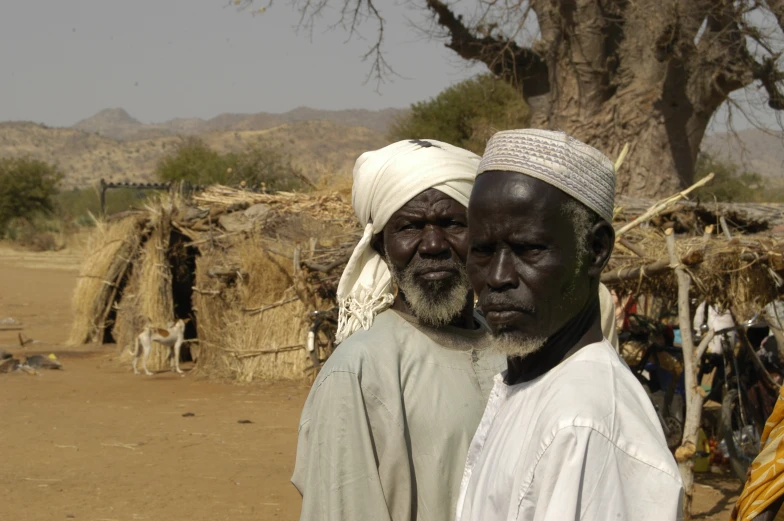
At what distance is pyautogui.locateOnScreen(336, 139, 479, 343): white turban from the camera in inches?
95.1

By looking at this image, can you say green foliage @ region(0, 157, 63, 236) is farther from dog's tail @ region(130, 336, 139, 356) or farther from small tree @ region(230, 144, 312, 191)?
dog's tail @ region(130, 336, 139, 356)

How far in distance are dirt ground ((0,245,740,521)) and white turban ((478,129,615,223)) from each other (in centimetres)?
529

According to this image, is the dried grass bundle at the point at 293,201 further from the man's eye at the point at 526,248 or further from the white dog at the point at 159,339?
the man's eye at the point at 526,248

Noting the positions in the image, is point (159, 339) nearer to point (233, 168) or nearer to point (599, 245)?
A: point (599, 245)

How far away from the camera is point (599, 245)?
5.00 ft

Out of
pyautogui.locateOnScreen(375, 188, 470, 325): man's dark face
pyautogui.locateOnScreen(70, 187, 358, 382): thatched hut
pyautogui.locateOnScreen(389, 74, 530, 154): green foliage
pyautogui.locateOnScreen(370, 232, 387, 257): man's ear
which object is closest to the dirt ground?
pyautogui.locateOnScreen(70, 187, 358, 382): thatched hut

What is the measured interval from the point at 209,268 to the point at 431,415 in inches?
394

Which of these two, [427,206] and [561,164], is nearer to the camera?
[561,164]

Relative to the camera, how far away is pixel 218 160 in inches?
1492

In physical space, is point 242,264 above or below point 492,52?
below

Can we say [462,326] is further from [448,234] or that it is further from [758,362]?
[758,362]

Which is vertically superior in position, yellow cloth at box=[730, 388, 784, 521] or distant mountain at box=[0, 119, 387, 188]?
distant mountain at box=[0, 119, 387, 188]

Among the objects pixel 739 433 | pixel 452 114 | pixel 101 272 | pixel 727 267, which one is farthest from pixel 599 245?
pixel 452 114

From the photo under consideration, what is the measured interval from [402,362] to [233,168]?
1197 inches
